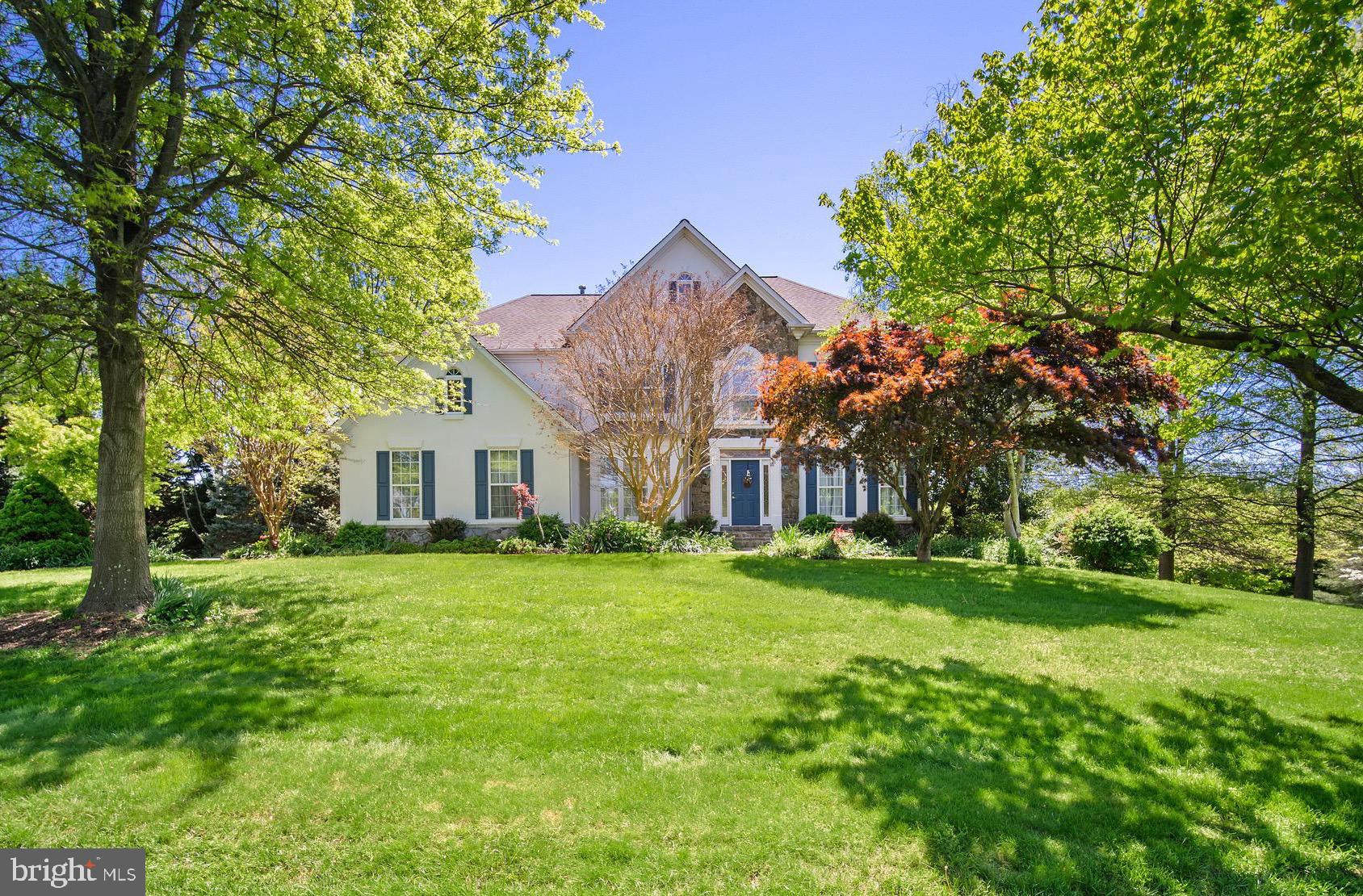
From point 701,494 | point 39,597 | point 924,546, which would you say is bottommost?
point 924,546

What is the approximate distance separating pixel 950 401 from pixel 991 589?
11.1 ft

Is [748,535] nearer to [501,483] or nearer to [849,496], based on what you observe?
[849,496]

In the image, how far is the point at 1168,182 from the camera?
5.69 meters

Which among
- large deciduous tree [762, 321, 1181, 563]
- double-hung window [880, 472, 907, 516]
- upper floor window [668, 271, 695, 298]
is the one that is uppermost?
upper floor window [668, 271, 695, 298]

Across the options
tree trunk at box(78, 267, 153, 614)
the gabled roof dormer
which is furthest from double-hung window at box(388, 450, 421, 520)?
tree trunk at box(78, 267, 153, 614)

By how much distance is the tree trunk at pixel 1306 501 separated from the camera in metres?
12.1

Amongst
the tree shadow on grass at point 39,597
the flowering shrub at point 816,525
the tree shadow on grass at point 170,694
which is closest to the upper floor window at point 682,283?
the flowering shrub at point 816,525

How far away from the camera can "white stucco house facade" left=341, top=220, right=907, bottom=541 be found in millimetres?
17031

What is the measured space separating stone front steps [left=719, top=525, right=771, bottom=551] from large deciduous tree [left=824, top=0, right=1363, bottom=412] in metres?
10.4

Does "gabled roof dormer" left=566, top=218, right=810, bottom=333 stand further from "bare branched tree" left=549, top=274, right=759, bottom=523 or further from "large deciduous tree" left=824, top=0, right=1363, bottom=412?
"large deciduous tree" left=824, top=0, right=1363, bottom=412

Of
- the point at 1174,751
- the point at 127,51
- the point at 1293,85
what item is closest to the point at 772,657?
the point at 1174,751

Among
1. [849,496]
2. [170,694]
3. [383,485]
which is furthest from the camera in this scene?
[849,496]

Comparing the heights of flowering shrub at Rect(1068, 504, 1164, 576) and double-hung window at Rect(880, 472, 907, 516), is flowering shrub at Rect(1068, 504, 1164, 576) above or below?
Answer: below

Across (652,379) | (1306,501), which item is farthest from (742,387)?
(1306,501)
